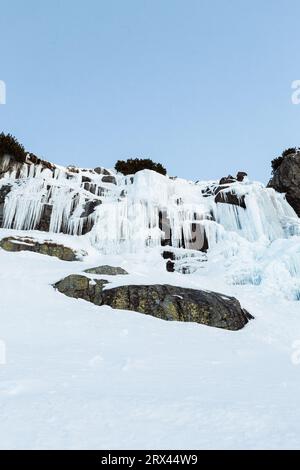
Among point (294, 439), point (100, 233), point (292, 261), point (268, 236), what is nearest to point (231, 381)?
point (294, 439)

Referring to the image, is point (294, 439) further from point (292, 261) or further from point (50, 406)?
point (292, 261)

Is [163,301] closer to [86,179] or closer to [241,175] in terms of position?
[86,179]

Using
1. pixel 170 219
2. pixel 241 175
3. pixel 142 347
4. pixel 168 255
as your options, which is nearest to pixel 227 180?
pixel 241 175

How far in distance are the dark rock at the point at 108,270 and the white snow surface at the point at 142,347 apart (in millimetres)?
853

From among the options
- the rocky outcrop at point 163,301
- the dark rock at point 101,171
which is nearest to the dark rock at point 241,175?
the dark rock at point 101,171

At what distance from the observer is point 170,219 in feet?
67.8

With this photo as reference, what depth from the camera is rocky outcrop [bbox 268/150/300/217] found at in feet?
82.3

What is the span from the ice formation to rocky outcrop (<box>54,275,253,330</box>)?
466 centimetres

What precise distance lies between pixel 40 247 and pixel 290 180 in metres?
18.1

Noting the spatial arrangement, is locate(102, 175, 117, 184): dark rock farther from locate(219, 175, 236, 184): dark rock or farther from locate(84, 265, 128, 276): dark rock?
locate(84, 265, 128, 276): dark rock

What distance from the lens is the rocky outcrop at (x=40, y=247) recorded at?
16.5 m

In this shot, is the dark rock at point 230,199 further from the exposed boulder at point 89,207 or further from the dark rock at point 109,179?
the exposed boulder at point 89,207

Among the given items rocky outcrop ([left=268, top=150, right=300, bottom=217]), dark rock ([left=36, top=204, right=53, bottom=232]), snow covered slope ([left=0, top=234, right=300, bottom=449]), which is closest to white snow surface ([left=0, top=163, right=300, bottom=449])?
snow covered slope ([left=0, top=234, right=300, bottom=449])
